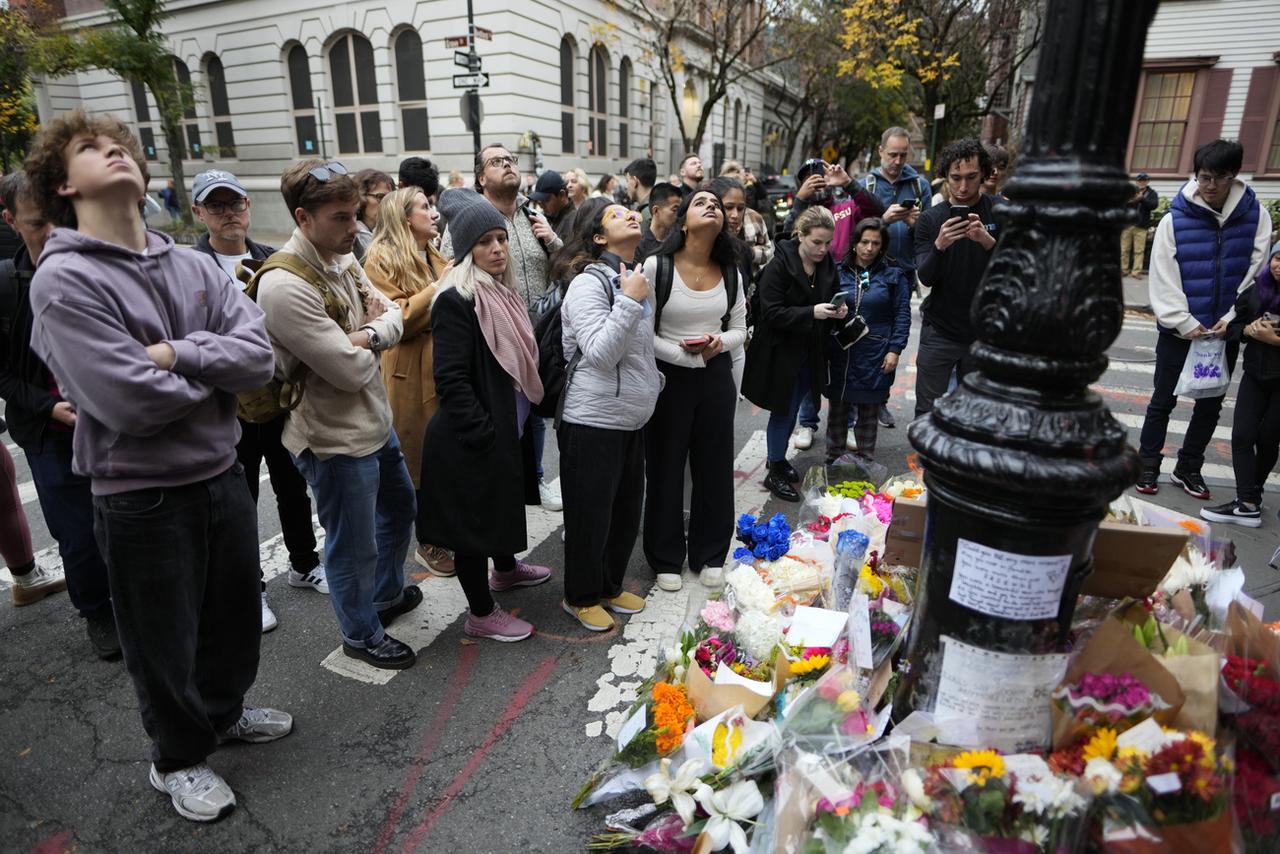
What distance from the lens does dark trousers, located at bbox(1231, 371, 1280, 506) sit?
14.8 ft

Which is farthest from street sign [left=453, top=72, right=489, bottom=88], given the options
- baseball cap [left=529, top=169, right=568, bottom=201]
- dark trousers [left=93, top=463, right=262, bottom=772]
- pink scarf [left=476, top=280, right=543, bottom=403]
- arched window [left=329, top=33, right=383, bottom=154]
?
dark trousers [left=93, top=463, right=262, bottom=772]

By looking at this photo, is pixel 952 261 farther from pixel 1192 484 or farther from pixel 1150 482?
pixel 1192 484

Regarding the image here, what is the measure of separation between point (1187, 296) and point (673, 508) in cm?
361

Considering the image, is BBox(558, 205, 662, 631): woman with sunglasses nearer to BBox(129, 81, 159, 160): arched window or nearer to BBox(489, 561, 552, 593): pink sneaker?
BBox(489, 561, 552, 593): pink sneaker

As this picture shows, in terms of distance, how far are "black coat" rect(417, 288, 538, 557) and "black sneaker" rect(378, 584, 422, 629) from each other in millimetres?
652

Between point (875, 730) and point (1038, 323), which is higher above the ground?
point (1038, 323)

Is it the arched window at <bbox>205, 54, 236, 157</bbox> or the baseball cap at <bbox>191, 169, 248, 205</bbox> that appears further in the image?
the arched window at <bbox>205, 54, 236, 157</bbox>

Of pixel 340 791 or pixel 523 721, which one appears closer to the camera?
pixel 340 791

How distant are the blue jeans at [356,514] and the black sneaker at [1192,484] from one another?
4.95 m

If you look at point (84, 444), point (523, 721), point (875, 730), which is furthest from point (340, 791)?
point (875, 730)

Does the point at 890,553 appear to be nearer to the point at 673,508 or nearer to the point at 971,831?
the point at 971,831

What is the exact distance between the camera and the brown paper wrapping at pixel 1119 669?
69.6 inches

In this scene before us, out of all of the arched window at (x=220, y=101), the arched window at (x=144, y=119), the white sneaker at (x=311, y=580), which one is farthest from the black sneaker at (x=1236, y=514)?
the arched window at (x=144, y=119)

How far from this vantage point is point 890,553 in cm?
229
